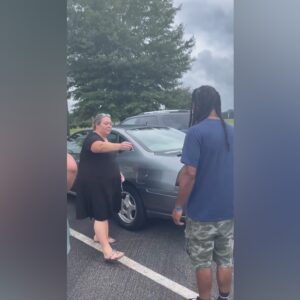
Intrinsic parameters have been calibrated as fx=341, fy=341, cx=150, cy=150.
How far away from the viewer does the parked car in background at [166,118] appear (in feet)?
5.58

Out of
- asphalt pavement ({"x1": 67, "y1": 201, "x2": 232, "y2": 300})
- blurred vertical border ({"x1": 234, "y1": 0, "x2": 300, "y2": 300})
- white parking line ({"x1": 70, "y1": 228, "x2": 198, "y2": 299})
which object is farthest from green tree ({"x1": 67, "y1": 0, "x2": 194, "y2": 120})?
white parking line ({"x1": 70, "y1": 228, "x2": 198, "y2": 299})

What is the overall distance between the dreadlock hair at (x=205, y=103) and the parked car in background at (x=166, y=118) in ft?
0.21

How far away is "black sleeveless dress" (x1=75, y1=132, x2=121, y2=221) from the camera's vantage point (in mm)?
1774

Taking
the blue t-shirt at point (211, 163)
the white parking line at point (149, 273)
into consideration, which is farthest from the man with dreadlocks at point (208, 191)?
the white parking line at point (149, 273)

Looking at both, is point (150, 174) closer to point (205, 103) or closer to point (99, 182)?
point (99, 182)

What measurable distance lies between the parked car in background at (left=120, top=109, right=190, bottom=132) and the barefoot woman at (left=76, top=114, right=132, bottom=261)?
0.46 ft

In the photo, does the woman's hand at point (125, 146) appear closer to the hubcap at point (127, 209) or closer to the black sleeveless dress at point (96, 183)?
the black sleeveless dress at point (96, 183)

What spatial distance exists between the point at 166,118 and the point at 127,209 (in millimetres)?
707

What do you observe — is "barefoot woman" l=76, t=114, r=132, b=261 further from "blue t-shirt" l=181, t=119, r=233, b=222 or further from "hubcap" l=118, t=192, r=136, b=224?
"blue t-shirt" l=181, t=119, r=233, b=222

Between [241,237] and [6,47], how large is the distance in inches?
49.9

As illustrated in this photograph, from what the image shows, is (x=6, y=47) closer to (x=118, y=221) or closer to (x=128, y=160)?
(x=128, y=160)

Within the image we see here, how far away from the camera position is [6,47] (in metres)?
1.38

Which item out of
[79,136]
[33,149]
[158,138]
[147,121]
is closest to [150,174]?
[158,138]

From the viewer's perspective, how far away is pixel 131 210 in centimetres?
224
